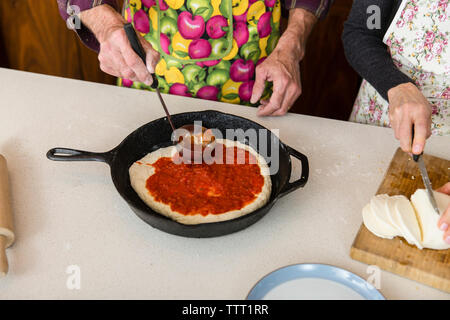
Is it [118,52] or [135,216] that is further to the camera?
[118,52]

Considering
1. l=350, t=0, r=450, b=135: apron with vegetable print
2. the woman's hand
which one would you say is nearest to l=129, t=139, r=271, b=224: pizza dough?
the woman's hand

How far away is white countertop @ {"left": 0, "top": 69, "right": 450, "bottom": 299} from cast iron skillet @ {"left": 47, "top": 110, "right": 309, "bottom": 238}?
0.18ft

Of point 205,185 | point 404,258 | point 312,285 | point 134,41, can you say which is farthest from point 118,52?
point 404,258

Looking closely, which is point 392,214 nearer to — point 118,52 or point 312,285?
point 312,285

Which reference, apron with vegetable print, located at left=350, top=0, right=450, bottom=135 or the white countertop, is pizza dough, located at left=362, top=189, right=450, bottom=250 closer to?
the white countertop

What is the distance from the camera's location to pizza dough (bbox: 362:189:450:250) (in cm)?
107

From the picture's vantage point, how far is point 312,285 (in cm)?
103

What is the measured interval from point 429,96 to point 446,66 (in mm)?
125

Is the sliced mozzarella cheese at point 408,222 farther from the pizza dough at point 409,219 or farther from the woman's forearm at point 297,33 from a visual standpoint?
the woman's forearm at point 297,33

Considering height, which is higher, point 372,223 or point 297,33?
point 297,33

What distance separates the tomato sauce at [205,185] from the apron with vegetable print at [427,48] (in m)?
0.71

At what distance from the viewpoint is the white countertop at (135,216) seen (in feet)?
3.43

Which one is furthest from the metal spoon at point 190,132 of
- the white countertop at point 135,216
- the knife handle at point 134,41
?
the white countertop at point 135,216

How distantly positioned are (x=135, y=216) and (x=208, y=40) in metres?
0.74
